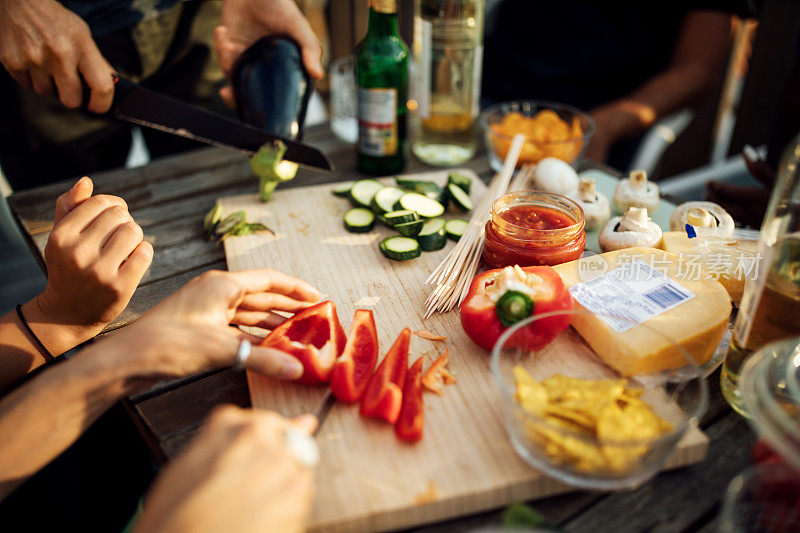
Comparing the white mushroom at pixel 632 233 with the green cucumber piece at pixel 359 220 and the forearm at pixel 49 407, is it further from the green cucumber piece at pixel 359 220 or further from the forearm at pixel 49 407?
the forearm at pixel 49 407

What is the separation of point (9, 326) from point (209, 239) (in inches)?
25.8

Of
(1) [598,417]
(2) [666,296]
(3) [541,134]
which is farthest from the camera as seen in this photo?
(3) [541,134]

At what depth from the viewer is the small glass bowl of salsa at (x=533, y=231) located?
5.18 ft

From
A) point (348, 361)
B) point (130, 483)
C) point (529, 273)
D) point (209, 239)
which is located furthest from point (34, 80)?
point (529, 273)

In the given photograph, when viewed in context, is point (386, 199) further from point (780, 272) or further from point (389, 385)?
point (780, 272)

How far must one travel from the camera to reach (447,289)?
159cm

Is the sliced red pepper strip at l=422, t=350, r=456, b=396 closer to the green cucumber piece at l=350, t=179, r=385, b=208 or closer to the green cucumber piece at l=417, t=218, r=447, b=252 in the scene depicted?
the green cucumber piece at l=417, t=218, r=447, b=252

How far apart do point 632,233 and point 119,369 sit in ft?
4.51

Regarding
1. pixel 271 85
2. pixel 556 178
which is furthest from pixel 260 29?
pixel 556 178

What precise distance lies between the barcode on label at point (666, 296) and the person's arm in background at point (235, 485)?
0.94 m

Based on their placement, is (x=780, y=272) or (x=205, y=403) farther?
(x=205, y=403)

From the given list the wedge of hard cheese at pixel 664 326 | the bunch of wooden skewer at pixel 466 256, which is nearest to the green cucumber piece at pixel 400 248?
the bunch of wooden skewer at pixel 466 256

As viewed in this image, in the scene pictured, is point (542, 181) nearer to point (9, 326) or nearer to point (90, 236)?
point (90, 236)

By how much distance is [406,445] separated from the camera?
1.14 metres
